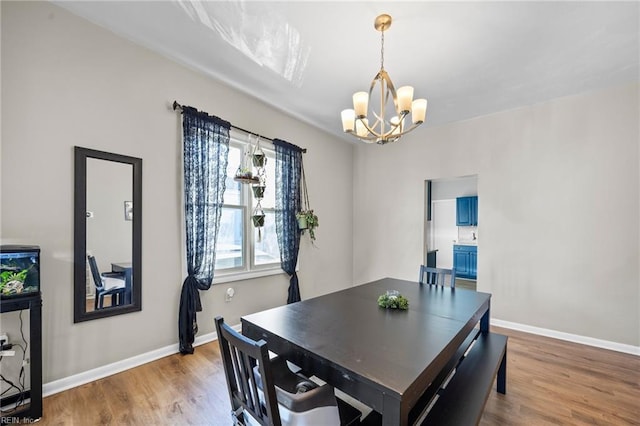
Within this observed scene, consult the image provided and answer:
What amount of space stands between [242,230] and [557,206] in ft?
12.8

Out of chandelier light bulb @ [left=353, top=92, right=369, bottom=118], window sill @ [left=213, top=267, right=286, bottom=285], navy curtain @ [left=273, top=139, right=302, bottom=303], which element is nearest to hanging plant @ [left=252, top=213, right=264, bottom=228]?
navy curtain @ [left=273, top=139, right=302, bottom=303]

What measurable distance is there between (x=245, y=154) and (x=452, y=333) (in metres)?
2.94

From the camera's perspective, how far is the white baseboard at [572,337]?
2.95m

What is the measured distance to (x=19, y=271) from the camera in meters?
1.81

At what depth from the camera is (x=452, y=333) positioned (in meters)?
1.50

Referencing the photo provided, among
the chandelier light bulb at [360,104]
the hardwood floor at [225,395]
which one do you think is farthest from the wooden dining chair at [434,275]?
the chandelier light bulb at [360,104]

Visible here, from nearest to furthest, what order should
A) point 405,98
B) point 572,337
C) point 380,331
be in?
point 380,331 → point 405,98 → point 572,337

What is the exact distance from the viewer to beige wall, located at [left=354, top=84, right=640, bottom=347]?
3.01 metres

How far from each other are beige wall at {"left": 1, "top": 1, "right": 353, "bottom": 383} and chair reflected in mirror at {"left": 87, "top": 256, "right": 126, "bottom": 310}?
0.15 m

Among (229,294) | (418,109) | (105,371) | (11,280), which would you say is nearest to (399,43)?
(418,109)

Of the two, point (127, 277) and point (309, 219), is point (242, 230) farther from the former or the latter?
point (127, 277)

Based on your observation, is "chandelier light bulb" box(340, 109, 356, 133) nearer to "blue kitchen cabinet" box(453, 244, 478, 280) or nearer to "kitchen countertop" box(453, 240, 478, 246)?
"blue kitchen cabinet" box(453, 244, 478, 280)

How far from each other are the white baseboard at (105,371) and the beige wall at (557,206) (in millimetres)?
3606

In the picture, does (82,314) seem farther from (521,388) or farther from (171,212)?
(521,388)
